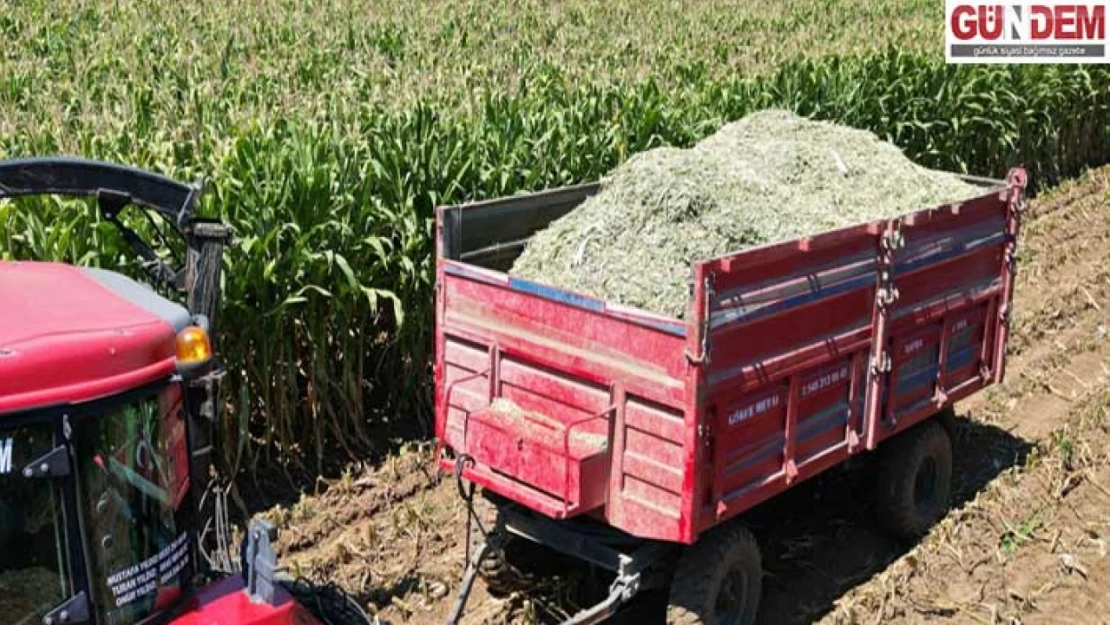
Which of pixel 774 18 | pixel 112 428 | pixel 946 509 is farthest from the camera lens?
pixel 774 18

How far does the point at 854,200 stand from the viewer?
20.9ft

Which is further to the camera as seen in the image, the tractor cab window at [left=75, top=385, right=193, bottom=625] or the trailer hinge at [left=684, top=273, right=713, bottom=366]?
the trailer hinge at [left=684, top=273, right=713, bottom=366]

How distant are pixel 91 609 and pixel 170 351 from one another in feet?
2.19

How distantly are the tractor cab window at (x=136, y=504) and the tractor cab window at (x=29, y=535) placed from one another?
8cm

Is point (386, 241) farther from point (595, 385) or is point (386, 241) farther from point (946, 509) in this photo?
point (946, 509)

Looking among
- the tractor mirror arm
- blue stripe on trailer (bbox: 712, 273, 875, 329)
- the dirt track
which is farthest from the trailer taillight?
the dirt track

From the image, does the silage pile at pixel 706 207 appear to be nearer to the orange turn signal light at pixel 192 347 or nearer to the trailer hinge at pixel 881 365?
the trailer hinge at pixel 881 365

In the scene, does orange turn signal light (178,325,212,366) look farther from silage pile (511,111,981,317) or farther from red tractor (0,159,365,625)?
silage pile (511,111,981,317)

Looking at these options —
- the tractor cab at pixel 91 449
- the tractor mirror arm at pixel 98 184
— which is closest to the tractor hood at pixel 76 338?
the tractor cab at pixel 91 449

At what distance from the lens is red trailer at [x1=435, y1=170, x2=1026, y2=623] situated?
4.86m

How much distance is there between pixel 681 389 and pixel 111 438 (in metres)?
2.37

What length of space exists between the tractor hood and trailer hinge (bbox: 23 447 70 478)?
0.12 metres

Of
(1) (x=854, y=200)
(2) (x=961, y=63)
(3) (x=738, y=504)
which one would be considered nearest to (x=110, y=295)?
(3) (x=738, y=504)

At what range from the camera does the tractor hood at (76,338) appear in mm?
2789
